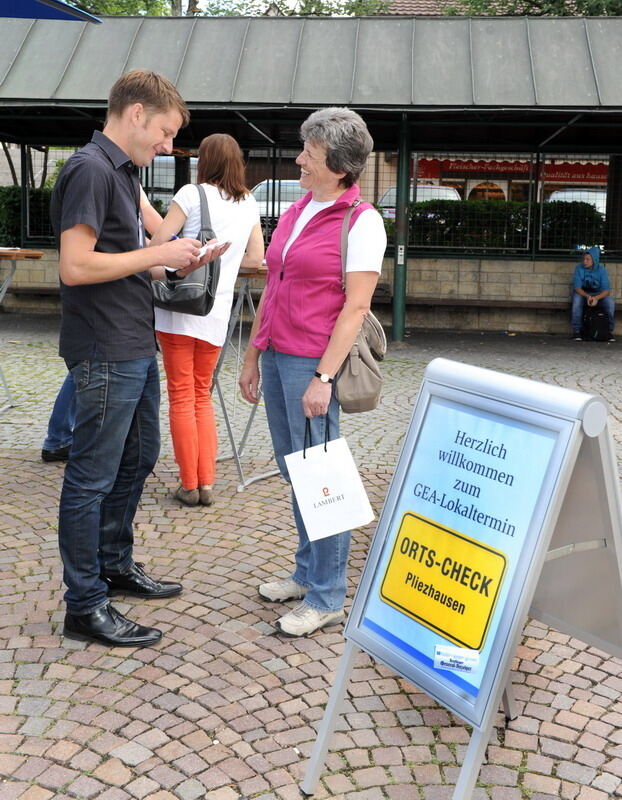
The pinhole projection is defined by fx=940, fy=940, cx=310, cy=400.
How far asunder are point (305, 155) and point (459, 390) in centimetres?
132

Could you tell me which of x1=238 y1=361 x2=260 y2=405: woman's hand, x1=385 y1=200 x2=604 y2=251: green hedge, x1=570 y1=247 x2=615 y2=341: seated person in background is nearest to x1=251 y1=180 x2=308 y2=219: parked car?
x1=385 y1=200 x2=604 y2=251: green hedge

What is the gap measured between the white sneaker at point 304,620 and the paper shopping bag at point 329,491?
46 centimetres

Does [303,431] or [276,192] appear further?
[276,192]

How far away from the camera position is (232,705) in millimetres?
3201

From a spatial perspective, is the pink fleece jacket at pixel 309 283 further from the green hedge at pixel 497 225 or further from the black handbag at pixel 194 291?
the green hedge at pixel 497 225

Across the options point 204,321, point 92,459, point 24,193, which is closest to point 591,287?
point 24,193

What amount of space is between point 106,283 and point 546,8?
18317mm

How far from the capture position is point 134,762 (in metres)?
2.83

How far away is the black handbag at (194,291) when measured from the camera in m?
4.59

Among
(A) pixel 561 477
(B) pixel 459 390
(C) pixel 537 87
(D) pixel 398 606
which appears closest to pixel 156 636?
(D) pixel 398 606

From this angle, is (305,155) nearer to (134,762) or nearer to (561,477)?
(561,477)

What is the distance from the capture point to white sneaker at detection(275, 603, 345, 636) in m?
3.71

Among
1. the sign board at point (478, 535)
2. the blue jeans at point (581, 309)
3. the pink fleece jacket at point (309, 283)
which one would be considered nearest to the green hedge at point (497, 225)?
the blue jeans at point (581, 309)

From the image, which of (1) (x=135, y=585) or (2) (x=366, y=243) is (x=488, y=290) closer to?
(1) (x=135, y=585)
